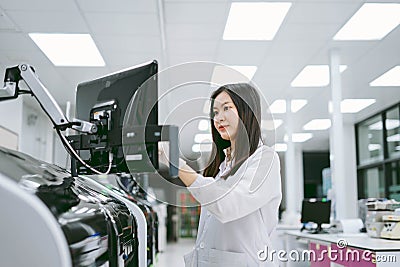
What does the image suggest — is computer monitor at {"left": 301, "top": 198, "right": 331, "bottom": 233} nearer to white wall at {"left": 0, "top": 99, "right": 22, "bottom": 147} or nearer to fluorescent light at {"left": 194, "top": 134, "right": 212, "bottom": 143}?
fluorescent light at {"left": 194, "top": 134, "right": 212, "bottom": 143}

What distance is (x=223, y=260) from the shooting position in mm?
1632

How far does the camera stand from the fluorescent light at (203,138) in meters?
1.52

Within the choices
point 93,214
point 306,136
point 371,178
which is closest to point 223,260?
point 93,214

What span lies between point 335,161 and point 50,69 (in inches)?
139

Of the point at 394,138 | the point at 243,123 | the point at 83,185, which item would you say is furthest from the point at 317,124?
the point at 83,185

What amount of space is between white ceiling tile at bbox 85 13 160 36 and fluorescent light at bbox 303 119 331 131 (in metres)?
6.21

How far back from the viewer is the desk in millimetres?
2854

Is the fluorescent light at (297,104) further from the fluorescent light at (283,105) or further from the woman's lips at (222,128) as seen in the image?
the woman's lips at (222,128)

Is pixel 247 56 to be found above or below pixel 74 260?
above

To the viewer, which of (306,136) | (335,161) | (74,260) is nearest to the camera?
(74,260)

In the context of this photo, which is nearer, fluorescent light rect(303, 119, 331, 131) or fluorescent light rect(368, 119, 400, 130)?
fluorescent light rect(368, 119, 400, 130)

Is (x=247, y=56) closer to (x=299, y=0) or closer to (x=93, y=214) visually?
(x=299, y=0)

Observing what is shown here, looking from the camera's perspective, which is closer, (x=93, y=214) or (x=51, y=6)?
(x=93, y=214)

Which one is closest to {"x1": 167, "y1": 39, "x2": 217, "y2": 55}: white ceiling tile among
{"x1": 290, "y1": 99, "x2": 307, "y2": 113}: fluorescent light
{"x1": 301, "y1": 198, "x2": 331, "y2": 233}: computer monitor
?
{"x1": 301, "y1": 198, "x2": 331, "y2": 233}: computer monitor
